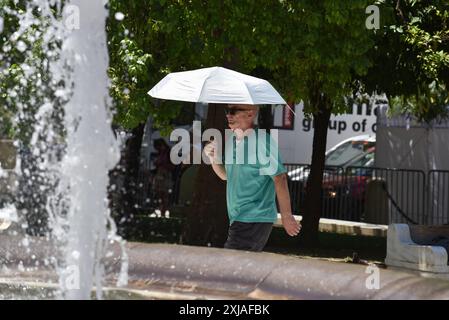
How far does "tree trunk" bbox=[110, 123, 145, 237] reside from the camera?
22.5 m

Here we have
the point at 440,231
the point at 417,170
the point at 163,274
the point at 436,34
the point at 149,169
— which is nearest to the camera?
the point at 163,274

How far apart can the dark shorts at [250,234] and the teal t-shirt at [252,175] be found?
47mm

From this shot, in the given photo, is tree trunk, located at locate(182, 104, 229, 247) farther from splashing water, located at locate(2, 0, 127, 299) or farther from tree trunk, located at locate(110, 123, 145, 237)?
tree trunk, located at locate(110, 123, 145, 237)

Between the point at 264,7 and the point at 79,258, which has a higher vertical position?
the point at 264,7

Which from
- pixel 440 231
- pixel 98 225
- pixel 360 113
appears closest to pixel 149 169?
pixel 360 113

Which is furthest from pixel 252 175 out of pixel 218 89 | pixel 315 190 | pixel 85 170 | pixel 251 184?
pixel 315 190

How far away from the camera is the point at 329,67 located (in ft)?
46.8

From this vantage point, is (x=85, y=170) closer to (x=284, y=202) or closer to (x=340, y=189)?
(x=284, y=202)

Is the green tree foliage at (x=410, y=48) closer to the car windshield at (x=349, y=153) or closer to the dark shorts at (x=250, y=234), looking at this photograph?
the dark shorts at (x=250, y=234)

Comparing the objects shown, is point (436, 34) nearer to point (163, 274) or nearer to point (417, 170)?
point (417, 170)

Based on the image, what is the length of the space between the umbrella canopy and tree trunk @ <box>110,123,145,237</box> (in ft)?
38.1

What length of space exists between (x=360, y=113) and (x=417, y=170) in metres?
8.00

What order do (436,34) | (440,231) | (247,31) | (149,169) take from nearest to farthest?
(440,231) < (247,31) < (436,34) < (149,169)

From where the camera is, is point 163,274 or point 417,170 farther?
point 417,170
